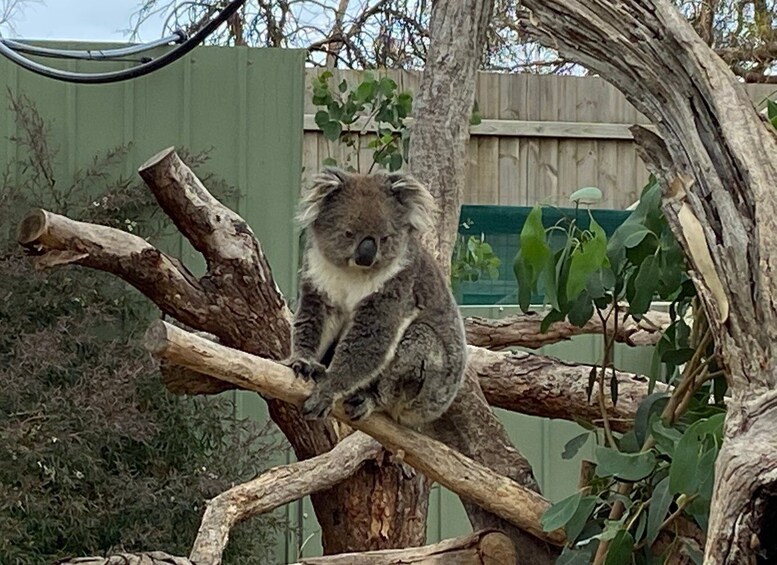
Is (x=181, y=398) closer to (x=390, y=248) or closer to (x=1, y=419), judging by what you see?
(x=1, y=419)

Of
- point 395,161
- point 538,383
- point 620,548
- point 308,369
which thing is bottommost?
point 620,548

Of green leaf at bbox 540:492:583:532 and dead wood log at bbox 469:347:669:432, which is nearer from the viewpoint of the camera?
green leaf at bbox 540:492:583:532

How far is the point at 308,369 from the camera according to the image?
2.57 meters

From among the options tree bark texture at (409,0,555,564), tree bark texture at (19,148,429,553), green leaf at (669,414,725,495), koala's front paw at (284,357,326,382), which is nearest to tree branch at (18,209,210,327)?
tree bark texture at (19,148,429,553)

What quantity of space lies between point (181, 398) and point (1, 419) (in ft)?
1.85

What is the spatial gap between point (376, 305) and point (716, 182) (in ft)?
4.00

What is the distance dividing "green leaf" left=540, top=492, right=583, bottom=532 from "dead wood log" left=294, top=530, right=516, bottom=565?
0.34 metres

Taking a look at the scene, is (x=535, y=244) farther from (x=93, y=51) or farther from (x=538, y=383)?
(x=93, y=51)

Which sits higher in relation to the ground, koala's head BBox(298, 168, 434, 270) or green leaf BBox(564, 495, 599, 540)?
koala's head BBox(298, 168, 434, 270)

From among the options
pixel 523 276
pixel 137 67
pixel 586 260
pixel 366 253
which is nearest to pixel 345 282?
pixel 366 253

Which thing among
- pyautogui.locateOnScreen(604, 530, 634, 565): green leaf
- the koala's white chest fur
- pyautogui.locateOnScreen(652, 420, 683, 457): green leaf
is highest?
the koala's white chest fur

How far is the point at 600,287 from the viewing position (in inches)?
89.8

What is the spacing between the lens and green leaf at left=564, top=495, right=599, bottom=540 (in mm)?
2191

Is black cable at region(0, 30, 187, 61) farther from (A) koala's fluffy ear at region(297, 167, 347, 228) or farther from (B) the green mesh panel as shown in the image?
(B) the green mesh panel
